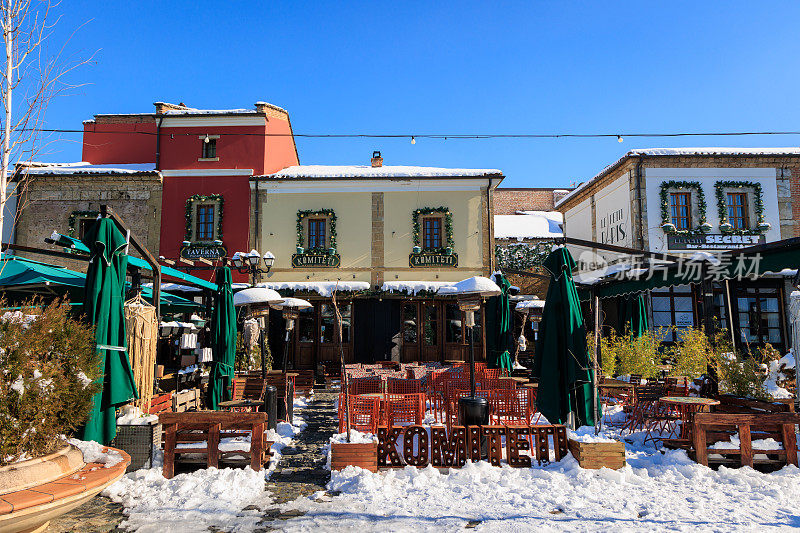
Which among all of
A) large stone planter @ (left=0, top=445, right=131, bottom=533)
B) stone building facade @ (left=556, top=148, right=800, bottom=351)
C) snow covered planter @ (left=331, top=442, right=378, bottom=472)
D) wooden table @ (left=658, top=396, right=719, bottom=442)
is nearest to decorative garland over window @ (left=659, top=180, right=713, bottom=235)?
stone building facade @ (left=556, top=148, right=800, bottom=351)

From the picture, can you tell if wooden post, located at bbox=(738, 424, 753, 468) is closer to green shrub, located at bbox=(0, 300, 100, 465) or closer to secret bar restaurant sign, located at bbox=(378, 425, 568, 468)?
secret bar restaurant sign, located at bbox=(378, 425, 568, 468)

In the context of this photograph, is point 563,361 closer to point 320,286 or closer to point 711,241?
point 320,286

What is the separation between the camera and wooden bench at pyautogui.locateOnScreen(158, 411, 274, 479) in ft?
18.4

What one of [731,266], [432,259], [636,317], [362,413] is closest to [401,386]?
[362,413]

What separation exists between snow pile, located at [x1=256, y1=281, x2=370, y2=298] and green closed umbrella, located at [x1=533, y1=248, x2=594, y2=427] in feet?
33.3

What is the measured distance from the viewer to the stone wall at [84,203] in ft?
56.0

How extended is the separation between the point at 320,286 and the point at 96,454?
41.3ft

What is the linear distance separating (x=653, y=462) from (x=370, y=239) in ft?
41.3

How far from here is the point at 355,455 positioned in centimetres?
564

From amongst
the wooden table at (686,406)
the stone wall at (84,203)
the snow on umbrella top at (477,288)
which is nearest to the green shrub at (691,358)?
the wooden table at (686,406)

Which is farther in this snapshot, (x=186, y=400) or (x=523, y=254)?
(x=523, y=254)

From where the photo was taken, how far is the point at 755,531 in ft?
13.3

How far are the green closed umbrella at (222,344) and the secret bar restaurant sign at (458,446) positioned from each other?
3.17 m

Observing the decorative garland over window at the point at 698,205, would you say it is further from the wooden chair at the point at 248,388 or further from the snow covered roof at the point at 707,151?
the wooden chair at the point at 248,388
